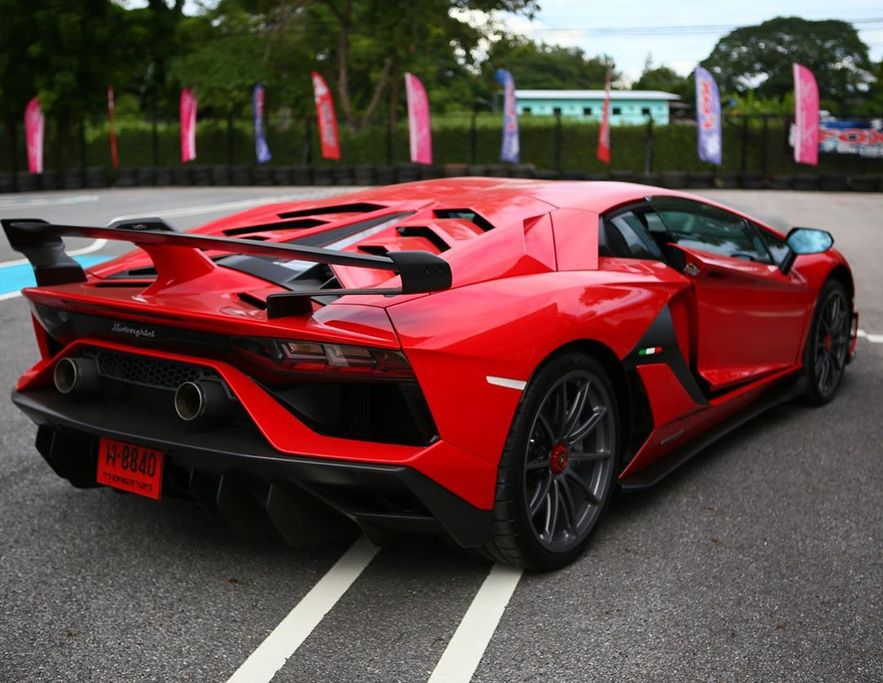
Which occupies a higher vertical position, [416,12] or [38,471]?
[416,12]

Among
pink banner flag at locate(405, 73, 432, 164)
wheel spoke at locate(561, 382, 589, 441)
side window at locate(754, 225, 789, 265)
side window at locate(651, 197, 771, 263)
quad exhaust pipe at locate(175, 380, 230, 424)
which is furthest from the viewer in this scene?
pink banner flag at locate(405, 73, 432, 164)

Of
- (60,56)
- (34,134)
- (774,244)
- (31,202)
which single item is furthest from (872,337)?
(60,56)

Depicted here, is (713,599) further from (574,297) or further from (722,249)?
(722,249)

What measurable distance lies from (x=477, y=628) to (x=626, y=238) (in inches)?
67.9

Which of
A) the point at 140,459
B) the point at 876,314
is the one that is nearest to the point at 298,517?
the point at 140,459

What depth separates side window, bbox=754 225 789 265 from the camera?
194 inches

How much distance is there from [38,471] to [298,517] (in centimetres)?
180

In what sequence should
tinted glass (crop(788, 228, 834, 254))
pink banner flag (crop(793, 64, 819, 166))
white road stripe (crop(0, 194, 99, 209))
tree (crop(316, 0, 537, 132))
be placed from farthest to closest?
tree (crop(316, 0, 537, 132))
pink banner flag (crop(793, 64, 819, 166))
white road stripe (crop(0, 194, 99, 209))
tinted glass (crop(788, 228, 834, 254))

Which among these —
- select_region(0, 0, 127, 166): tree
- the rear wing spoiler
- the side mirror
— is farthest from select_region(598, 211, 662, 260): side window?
select_region(0, 0, 127, 166): tree

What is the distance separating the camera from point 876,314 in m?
8.52

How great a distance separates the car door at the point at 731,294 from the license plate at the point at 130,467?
7.08 feet

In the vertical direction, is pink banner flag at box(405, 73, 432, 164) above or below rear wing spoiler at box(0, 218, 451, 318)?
above

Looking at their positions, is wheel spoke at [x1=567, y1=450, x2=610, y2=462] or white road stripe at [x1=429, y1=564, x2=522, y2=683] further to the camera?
wheel spoke at [x1=567, y1=450, x2=610, y2=462]

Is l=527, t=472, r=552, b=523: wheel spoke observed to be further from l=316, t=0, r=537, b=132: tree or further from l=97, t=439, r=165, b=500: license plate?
l=316, t=0, r=537, b=132: tree
